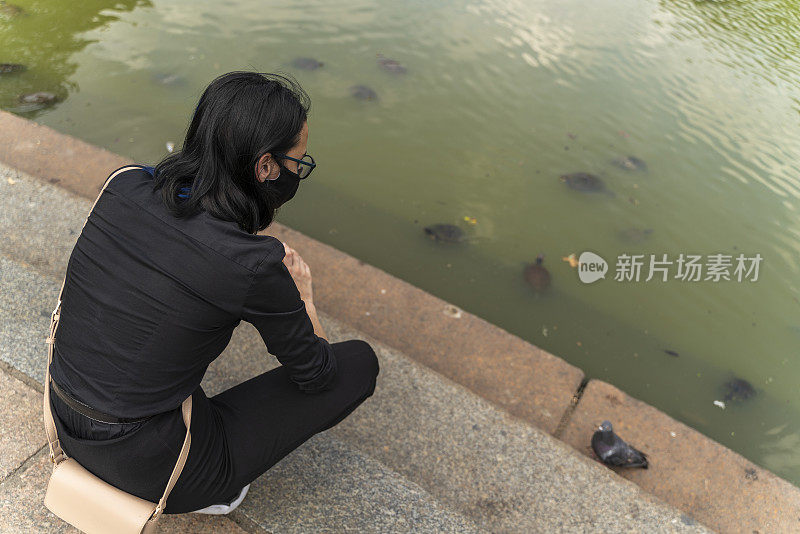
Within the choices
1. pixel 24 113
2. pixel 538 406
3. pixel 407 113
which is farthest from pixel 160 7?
pixel 538 406

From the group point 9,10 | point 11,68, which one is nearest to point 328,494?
point 11,68

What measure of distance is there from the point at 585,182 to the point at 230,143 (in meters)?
4.67

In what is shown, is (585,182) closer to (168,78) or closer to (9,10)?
(168,78)

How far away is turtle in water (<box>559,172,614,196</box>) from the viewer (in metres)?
5.61

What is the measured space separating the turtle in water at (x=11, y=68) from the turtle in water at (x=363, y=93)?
350 cm

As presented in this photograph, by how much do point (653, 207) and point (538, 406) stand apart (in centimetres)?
319

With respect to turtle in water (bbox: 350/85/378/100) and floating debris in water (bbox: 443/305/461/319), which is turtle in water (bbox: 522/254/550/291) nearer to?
floating debris in water (bbox: 443/305/461/319)

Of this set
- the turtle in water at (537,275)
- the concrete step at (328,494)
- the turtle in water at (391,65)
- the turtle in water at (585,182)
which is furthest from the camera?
the turtle in water at (391,65)

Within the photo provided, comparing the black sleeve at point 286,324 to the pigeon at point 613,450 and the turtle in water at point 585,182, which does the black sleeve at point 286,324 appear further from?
the turtle in water at point 585,182

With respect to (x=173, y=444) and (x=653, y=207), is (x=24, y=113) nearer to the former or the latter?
(x=173, y=444)

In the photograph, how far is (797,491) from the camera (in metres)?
3.00

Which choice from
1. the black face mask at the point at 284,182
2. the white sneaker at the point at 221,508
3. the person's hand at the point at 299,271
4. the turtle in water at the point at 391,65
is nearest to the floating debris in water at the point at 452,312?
the person's hand at the point at 299,271

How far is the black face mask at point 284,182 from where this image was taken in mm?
1824

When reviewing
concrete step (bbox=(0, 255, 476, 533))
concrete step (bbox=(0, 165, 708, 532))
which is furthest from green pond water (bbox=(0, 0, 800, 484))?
concrete step (bbox=(0, 255, 476, 533))
